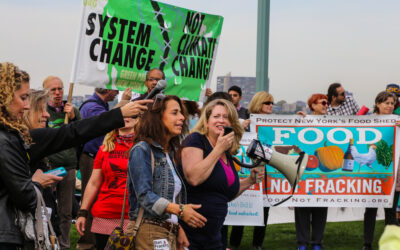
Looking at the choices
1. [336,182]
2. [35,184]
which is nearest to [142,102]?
[35,184]

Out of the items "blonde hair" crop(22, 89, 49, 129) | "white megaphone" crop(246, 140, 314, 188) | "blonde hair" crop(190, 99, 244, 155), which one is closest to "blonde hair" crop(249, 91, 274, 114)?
"white megaphone" crop(246, 140, 314, 188)

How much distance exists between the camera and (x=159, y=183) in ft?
13.1

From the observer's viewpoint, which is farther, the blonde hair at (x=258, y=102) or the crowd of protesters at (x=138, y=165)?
the blonde hair at (x=258, y=102)

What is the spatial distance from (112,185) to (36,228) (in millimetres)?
2104

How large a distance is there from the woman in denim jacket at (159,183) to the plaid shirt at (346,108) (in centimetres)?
492

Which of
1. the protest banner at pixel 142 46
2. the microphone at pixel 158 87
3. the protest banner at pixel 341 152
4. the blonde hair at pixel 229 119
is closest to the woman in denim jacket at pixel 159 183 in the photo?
the microphone at pixel 158 87

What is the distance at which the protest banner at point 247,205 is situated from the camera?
805 centimetres

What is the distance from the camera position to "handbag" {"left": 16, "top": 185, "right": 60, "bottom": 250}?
10.3ft

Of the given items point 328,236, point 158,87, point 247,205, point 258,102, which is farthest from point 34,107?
point 328,236

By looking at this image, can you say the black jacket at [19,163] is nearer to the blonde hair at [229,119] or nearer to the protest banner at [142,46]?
the blonde hair at [229,119]

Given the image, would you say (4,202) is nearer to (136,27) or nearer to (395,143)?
(136,27)

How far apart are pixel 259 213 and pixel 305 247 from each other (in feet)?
2.43

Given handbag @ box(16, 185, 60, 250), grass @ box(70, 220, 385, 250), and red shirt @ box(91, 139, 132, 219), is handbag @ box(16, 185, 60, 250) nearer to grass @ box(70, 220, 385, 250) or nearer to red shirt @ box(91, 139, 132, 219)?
red shirt @ box(91, 139, 132, 219)

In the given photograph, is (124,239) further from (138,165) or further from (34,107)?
(34,107)
